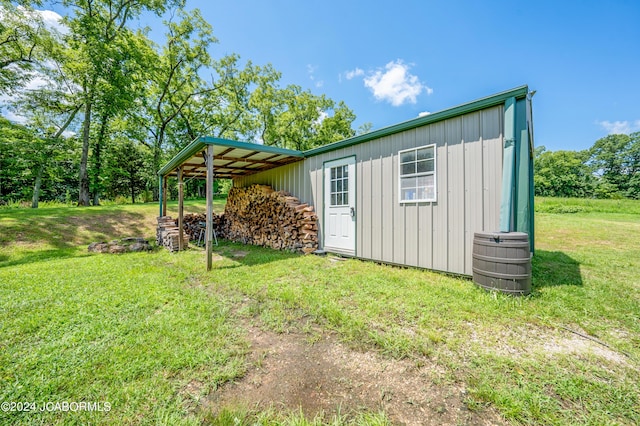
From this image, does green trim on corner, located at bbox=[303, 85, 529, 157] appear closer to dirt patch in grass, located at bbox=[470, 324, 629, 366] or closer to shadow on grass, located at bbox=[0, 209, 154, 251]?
dirt patch in grass, located at bbox=[470, 324, 629, 366]

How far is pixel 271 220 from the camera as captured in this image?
22.9ft

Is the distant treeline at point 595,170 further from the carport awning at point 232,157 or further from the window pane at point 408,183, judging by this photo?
the carport awning at point 232,157

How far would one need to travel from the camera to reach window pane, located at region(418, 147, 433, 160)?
164 inches

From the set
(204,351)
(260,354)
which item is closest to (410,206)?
(260,354)

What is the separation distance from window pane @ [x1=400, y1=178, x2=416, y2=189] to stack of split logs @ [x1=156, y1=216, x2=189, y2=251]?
5993 mm

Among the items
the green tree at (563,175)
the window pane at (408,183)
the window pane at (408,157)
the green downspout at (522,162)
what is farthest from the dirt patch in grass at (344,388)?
the green tree at (563,175)

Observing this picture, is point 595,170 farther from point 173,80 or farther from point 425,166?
point 173,80

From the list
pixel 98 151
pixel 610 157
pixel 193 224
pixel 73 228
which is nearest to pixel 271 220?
pixel 193 224

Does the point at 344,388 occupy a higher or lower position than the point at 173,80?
lower

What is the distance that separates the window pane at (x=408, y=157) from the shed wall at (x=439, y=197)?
0.12m

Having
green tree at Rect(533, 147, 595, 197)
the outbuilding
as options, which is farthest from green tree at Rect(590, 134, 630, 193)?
the outbuilding

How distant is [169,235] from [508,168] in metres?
7.73

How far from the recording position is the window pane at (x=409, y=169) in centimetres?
440

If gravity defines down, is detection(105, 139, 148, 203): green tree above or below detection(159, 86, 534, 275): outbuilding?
above
